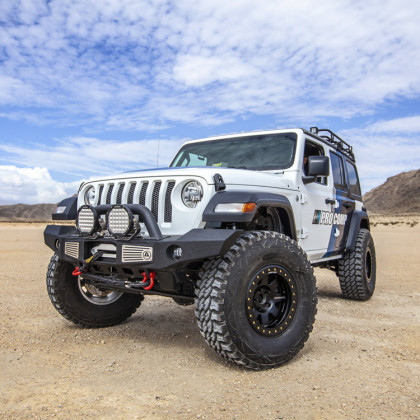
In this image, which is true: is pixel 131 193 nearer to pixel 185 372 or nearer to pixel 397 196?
pixel 185 372

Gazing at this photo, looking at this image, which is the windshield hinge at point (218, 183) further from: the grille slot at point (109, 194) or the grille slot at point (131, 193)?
the grille slot at point (109, 194)

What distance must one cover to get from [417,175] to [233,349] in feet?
391

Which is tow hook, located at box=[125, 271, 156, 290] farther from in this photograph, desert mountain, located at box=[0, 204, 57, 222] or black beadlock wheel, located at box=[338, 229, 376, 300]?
desert mountain, located at box=[0, 204, 57, 222]

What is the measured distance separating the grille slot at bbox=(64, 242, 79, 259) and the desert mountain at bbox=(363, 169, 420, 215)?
329 ft

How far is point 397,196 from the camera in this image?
109m

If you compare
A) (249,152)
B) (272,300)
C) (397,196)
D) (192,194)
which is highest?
(397,196)

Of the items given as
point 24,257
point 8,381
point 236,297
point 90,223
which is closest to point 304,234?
point 236,297

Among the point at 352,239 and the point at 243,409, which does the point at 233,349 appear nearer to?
the point at 243,409

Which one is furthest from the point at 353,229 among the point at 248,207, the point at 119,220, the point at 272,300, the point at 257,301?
the point at 119,220

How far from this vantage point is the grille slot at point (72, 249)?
3934 millimetres

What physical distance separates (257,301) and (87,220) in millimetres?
1625

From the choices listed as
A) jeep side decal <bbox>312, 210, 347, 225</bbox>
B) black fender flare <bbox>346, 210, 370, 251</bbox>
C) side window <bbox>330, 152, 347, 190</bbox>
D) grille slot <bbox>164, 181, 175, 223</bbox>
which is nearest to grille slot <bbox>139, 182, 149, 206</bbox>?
grille slot <bbox>164, 181, 175, 223</bbox>

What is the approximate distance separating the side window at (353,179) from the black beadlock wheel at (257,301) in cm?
353

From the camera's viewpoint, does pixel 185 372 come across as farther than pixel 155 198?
No
